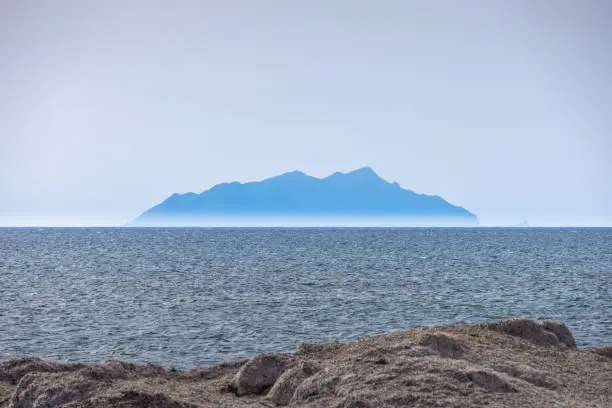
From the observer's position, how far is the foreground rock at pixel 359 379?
13703 mm

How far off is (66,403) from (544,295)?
4509 centimetres

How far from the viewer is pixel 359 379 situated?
14.7 metres

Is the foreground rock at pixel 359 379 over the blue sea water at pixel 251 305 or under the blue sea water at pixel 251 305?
over

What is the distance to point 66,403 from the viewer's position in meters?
14.3

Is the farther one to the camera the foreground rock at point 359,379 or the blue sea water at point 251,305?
the blue sea water at point 251,305

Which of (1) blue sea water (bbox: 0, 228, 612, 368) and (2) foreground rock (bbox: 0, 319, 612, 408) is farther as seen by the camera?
(1) blue sea water (bbox: 0, 228, 612, 368)

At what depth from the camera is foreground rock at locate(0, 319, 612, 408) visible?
13703mm

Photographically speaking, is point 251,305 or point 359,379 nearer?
point 359,379

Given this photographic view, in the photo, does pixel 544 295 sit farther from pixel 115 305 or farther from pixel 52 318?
pixel 52 318

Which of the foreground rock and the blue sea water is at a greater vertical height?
the foreground rock

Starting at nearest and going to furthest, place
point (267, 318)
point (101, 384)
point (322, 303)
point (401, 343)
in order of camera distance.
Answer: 1. point (101, 384)
2. point (401, 343)
3. point (267, 318)
4. point (322, 303)

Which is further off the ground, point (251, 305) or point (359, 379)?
point (359, 379)

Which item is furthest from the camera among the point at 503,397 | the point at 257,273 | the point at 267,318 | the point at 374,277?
the point at 257,273

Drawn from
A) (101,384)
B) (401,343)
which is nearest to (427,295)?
(401,343)
